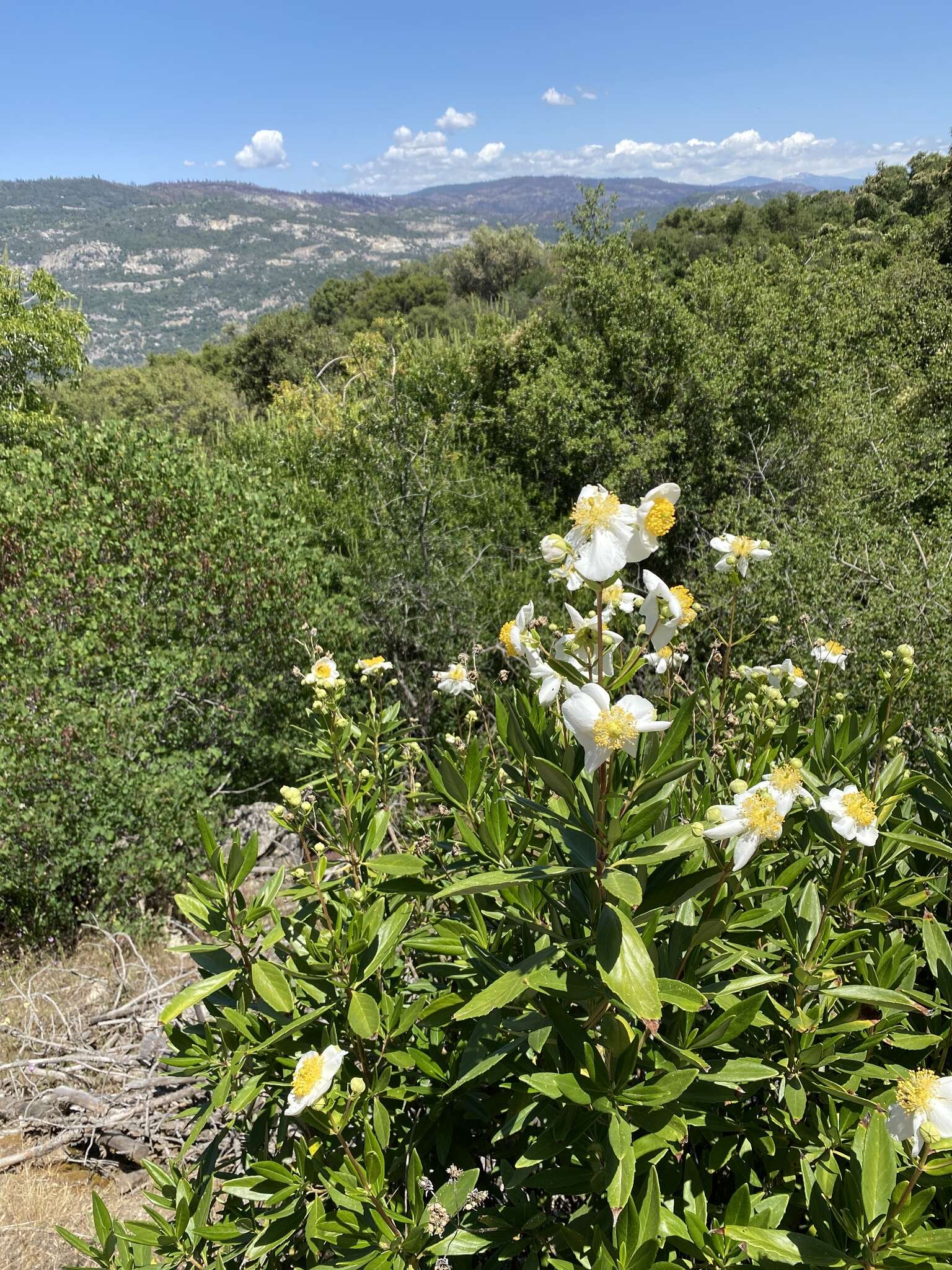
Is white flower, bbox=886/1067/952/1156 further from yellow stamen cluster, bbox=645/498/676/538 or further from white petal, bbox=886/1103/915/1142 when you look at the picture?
yellow stamen cluster, bbox=645/498/676/538

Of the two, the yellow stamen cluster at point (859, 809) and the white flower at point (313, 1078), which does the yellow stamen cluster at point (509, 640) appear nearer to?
the yellow stamen cluster at point (859, 809)

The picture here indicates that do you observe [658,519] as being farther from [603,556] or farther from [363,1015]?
[363,1015]

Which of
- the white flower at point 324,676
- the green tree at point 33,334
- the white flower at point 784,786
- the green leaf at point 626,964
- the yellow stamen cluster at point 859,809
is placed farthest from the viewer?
the green tree at point 33,334

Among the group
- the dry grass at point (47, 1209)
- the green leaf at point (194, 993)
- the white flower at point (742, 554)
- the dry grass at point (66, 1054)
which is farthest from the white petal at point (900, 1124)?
the dry grass at point (66, 1054)

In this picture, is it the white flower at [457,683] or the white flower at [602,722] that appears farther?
the white flower at [457,683]

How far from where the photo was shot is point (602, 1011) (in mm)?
1081

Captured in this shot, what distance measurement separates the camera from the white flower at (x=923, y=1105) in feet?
3.20

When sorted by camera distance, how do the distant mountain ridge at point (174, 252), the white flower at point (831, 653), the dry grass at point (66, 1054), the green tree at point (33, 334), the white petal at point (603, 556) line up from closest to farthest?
the white petal at point (603, 556) < the white flower at point (831, 653) < the dry grass at point (66, 1054) < the green tree at point (33, 334) < the distant mountain ridge at point (174, 252)

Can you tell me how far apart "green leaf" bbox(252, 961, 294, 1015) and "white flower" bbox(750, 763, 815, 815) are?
3.08 feet

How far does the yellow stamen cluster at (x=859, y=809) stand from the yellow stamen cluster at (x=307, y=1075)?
105 centimetres

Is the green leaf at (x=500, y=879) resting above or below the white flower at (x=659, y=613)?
below

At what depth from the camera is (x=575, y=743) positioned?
1.16 metres

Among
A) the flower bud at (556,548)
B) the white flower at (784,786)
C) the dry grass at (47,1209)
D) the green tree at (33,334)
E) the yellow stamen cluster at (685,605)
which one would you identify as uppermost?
the green tree at (33,334)

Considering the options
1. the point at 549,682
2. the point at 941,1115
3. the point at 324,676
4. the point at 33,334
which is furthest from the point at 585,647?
the point at 33,334
